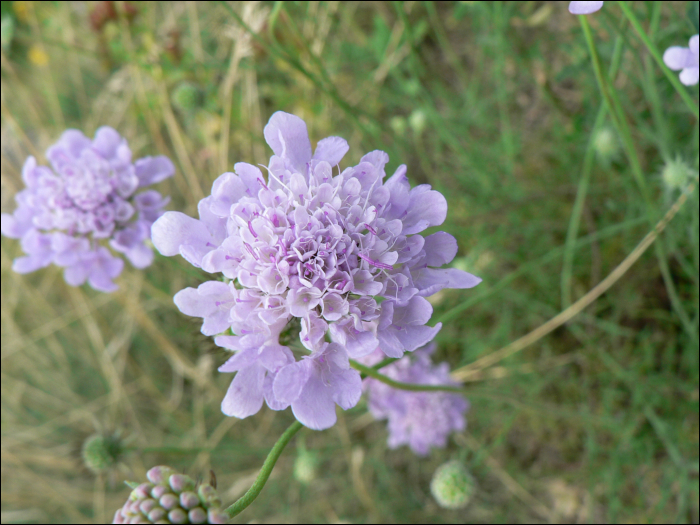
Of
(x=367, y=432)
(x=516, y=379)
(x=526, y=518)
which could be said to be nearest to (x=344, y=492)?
(x=367, y=432)

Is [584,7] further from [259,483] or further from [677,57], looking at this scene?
[259,483]

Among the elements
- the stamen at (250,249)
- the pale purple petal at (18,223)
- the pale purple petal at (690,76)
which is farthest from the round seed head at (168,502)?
Answer: the pale purple petal at (690,76)

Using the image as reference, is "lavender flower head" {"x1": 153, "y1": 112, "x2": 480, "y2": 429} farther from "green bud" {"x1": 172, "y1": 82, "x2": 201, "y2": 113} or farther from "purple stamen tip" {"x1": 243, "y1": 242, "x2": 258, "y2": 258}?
"green bud" {"x1": 172, "y1": 82, "x2": 201, "y2": 113}

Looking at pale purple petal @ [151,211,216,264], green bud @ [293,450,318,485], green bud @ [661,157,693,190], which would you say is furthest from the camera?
green bud @ [293,450,318,485]

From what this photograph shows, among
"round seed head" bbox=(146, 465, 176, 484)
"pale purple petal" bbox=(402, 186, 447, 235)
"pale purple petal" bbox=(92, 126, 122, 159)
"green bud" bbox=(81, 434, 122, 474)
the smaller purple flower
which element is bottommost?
"round seed head" bbox=(146, 465, 176, 484)

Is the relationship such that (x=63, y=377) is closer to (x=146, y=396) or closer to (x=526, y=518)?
(x=146, y=396)

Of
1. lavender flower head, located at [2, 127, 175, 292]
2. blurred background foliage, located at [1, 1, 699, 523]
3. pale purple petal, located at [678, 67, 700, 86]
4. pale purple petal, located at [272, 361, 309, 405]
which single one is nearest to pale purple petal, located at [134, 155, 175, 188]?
lavender flower head, located at [2, 127, 175, 292]
